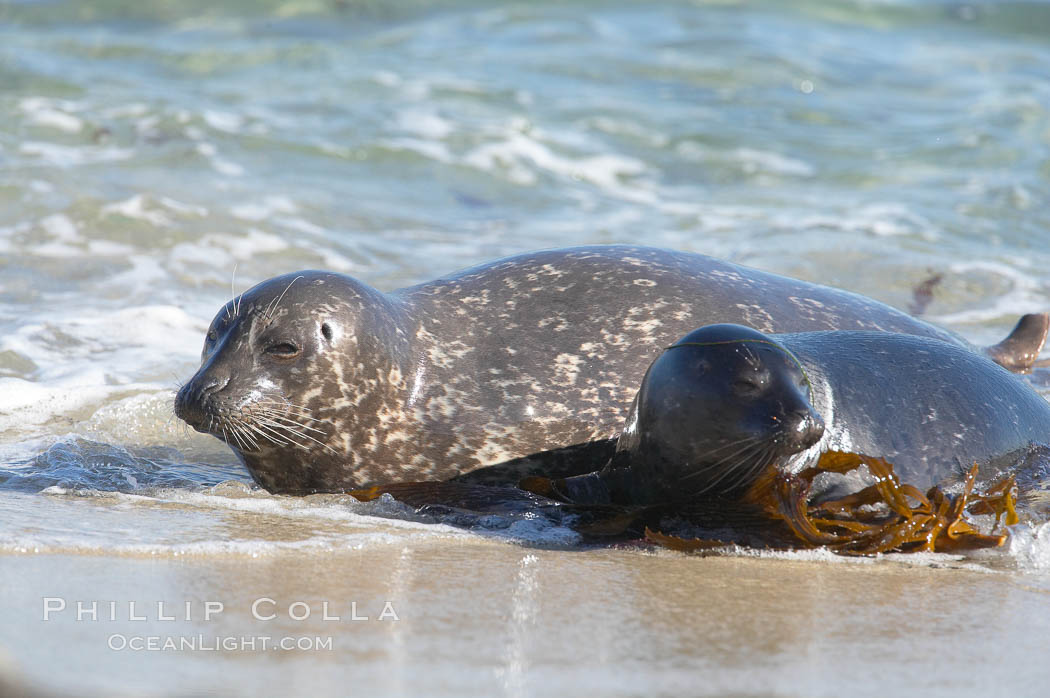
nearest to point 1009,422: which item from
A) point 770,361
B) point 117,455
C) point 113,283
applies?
point 770,361

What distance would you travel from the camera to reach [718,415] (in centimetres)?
351

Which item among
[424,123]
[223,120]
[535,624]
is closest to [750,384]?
[535,624]

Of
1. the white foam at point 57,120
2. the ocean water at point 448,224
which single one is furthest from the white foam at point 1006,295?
the white foam at point 57,120

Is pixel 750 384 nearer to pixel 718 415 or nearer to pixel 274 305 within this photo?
pixel 718 415

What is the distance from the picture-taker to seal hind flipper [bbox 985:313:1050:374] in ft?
19.1

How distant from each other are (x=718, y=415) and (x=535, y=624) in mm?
1067

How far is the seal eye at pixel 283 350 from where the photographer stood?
4137 millimetres

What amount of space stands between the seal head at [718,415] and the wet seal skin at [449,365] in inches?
26.8

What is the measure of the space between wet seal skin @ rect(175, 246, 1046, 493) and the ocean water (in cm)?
28

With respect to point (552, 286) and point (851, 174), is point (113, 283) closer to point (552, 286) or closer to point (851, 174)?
point (552, 286)

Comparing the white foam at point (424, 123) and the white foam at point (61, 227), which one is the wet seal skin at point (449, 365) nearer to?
the white foam at point (61, 227)

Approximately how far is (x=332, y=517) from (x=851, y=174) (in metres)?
8.29

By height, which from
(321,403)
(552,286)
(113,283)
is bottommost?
(113,283)

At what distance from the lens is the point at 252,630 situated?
99.8 inches
